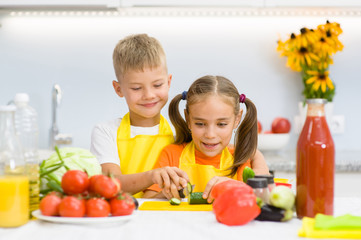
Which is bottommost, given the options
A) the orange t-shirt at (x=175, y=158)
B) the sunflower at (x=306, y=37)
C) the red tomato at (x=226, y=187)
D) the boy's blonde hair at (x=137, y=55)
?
the red tomato at (x=226, y=187)

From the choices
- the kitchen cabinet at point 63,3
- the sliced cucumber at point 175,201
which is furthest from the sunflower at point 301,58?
the sliced cucumber at point 175,201

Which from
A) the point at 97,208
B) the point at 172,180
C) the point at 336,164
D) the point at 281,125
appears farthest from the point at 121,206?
the point at 281,125

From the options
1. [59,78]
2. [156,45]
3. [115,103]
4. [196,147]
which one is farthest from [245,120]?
[59,78]

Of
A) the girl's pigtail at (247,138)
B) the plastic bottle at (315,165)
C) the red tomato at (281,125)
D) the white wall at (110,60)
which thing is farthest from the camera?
the white wall at (110,60)

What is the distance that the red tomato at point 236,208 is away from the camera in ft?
3.47

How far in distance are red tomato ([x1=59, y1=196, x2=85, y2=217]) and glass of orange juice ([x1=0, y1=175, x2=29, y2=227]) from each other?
0.08 m

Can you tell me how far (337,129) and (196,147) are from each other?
1.59 m

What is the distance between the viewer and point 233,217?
41.8 inches

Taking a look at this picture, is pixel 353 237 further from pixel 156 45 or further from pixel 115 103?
pixel 115 103

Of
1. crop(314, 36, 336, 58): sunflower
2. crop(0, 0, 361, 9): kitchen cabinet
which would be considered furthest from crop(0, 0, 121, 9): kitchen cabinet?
crop(314, 36, 336, 58): sunflower

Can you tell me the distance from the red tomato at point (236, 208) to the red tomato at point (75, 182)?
0.30 m

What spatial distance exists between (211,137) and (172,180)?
32cm

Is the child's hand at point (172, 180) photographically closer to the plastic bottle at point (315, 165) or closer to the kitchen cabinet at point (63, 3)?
the plastic bottle at point (315, 165)

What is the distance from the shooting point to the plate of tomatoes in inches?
41.5
